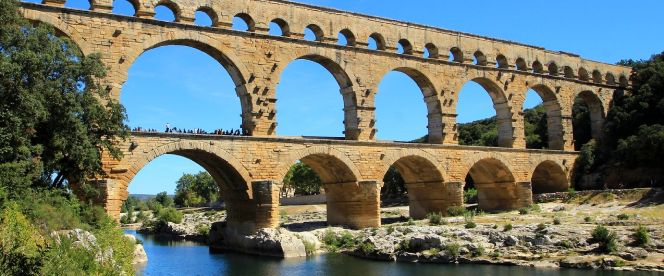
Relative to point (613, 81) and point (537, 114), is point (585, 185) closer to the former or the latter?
Result: point (613, 81)

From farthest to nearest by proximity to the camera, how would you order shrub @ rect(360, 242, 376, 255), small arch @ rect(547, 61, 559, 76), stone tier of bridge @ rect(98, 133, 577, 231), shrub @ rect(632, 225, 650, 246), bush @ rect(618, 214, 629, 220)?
small arch @ rect(547, 61, 559, 76)
bush @ rect(618, 214, 629, 220)
shrub @ rect(360, 242, 376, 255)
stone tier of bridge @ rect(98, 133, 577, 231)
shrub @ rect(632, 225, 650, 246)

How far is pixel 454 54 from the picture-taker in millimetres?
34188

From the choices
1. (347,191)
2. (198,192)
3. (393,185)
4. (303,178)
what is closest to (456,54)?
(347,191)

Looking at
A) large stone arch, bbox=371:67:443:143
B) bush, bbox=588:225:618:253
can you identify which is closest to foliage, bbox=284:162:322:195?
large stone arch, bbox=371:67:443:143

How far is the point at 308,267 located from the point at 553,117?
886 inches

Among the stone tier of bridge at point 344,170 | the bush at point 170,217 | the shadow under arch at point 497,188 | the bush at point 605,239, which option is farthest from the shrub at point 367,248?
the bush at point 170,217

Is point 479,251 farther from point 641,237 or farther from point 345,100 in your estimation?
point 345,100

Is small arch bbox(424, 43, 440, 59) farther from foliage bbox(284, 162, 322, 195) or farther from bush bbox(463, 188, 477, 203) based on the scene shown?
foliage bbox(284, 162, 322, 195)

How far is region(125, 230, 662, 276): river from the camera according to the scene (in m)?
20.0

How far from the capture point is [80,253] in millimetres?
10945

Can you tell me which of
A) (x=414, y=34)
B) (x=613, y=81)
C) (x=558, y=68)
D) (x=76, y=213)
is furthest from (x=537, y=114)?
(x=76, y=213)

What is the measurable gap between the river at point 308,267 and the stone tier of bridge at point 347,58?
549 centimetres

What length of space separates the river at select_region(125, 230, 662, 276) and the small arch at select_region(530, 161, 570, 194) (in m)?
17.5

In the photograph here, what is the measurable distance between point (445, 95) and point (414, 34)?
3.48 meters
